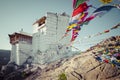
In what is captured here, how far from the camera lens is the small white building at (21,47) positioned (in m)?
45.8

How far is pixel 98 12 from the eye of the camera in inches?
369

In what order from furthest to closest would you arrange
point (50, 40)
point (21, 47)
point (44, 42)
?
1. point (21, 47)
2. point (50, 40)
3. point (44, 42)

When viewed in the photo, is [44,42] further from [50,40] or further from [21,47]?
[21,47]

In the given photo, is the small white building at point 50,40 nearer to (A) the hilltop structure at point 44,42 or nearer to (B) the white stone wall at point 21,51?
(A) the hilltop structure at point 44,42

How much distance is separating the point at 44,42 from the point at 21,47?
8270 millimetres

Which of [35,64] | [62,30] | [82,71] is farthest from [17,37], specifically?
[82,71]

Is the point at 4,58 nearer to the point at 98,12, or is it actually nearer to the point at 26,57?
the point at 26,57

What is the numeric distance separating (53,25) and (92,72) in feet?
73.5

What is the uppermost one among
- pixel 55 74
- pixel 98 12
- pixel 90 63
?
pixel 98 12

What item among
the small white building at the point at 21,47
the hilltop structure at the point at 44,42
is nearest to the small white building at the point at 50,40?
the hilltop structure at the point at 44,42

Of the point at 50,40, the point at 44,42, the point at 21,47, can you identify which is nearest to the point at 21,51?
the point at 21,47

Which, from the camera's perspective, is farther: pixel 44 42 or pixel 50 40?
pixel 50 40

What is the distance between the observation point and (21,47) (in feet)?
152

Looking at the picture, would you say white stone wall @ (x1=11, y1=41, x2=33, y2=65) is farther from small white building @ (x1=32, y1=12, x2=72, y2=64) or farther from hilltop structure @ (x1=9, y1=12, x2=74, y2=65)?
small white building @ (x1=32, y1=12, x2=72, y2=64)
